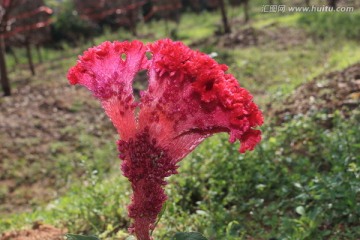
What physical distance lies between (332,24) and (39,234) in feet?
50.6

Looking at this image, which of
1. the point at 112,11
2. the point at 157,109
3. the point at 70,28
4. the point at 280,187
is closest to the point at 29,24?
the point at 112,11

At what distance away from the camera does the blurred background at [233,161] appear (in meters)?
3.71

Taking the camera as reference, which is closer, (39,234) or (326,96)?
(39,234)

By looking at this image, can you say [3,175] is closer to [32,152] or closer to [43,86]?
[32,152]

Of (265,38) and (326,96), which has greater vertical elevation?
(326,96)

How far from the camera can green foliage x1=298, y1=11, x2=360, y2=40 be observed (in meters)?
16.0

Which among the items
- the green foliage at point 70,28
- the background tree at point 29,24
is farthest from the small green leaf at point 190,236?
the green foliage at point 70,28

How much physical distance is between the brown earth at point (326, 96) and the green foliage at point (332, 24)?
29.8 feet

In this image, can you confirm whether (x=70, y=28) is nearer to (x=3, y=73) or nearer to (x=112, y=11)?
(x=112, y=11)

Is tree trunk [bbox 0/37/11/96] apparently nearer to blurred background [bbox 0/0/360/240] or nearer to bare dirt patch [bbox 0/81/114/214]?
blurred background [bbox 0/0/360/240]

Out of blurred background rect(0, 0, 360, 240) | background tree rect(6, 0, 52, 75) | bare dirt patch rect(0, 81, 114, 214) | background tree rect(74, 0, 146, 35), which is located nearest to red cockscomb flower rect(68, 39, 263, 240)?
blurred background rect(0, 0, 360, 240)

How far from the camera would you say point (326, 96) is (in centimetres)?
637

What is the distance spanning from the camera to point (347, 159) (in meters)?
3.95

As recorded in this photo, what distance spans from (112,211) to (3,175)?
446 centimetres
